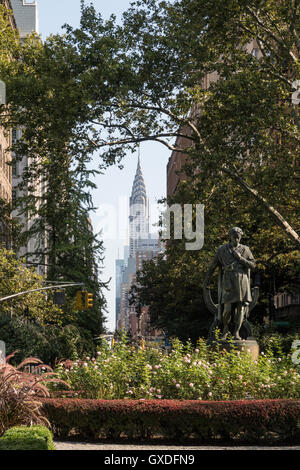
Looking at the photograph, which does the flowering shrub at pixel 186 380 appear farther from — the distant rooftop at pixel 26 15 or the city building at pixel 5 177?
the distant rooftop at pixel 26 15

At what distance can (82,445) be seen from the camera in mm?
12375

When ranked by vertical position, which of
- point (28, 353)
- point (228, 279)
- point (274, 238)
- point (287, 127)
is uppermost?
point (287, 127)

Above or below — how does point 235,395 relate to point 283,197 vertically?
below

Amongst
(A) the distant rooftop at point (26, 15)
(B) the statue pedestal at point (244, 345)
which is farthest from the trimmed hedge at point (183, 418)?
(A) the distant rooftop at point (26, 15)

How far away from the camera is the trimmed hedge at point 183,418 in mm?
12508

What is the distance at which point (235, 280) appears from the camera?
1819cm

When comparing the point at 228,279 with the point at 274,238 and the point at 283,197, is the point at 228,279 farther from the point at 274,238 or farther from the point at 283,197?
the point at 274,238

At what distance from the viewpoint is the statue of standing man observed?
1817cm

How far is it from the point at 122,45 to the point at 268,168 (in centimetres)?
655

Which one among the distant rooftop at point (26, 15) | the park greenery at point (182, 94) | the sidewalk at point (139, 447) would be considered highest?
the distant rooftop at point (26, 15)

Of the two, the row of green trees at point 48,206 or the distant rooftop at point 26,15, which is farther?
the distant rooftop at point 26,15

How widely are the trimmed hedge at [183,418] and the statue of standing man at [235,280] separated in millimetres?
5309

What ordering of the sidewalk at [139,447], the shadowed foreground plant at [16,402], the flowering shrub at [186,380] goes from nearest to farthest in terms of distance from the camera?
1. the shadowed foreground plant at [16,402]
2. the sidewalk at [139,447]
3. the flowering shrub at [186,380]
